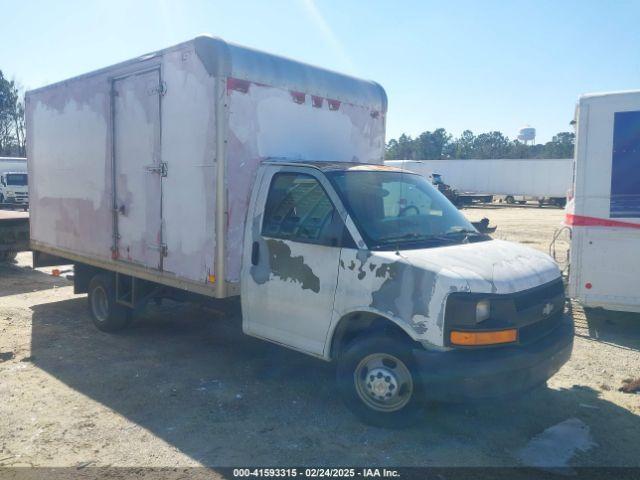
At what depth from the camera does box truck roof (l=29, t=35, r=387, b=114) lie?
5.21 meters

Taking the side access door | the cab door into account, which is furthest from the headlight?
the side access door

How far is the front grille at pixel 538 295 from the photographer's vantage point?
421 cm

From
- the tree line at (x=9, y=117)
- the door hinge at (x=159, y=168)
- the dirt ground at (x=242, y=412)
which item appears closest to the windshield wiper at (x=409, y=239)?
the dirt ground at (x=242, y=412)

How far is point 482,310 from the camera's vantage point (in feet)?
13.3

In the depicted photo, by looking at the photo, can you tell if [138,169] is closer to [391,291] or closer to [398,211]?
[398,211]

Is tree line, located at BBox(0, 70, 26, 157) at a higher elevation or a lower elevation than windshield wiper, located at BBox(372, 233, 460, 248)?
higher

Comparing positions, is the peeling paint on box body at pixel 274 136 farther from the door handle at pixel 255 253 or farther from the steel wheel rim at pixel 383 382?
the steel wheel rim at pixel 383 382

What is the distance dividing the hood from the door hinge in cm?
290

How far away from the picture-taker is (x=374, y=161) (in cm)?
684

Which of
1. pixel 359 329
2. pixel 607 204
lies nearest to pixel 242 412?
pixel 359 329

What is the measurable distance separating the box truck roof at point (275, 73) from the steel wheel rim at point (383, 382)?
284 cm

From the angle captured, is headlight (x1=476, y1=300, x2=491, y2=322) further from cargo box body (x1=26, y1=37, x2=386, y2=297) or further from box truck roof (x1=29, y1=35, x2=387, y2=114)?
box truck roof (x1=29, y1=35, x2=387, y2=114)

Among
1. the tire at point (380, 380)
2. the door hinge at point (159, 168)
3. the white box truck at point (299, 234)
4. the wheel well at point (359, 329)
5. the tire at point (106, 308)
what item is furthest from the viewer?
the tire at point (106, 308)

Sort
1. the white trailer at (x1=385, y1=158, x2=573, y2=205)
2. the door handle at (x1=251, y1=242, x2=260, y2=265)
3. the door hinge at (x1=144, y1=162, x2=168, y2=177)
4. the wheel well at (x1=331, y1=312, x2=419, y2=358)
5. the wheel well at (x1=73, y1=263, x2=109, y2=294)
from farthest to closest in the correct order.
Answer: the white trailer at (x1=385, y1=158, x2=573, y2=205) < the wheel well at (x1=73, y1=263, x2=109, y2=294) < the door hinge at (x1=144, y1=162, x2=168, y2=177) < the door handle at (x1=251, y1=242, x2=260, y2=265) < the wheel well at (x1=331, y1=312, x2=419, y2=358)
